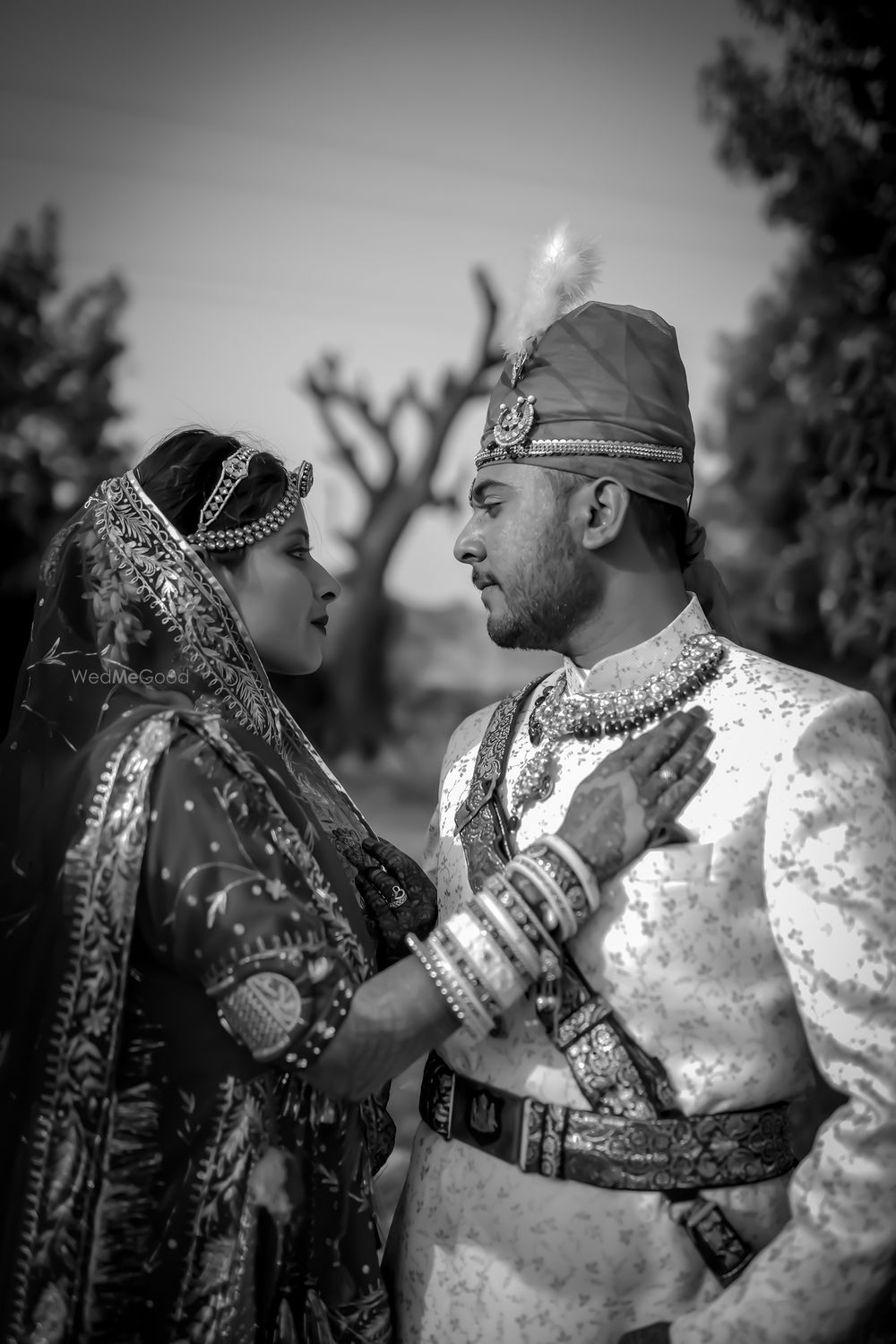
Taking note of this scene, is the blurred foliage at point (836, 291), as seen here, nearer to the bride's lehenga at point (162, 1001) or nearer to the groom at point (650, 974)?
the groom at point (650, 974)

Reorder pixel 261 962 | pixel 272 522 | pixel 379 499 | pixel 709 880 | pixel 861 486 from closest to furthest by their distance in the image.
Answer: pixel 261 962 → pixel 709 880 → pixel 272 522 → pixel 861 486 → pixel 379 499

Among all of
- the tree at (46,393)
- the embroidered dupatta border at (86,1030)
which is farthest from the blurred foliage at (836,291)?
the tree at (46,393)

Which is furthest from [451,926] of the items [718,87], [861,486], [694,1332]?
[718,87]

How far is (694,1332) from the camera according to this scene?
163 centimetres

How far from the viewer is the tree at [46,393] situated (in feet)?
35.9

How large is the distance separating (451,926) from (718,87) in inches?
311

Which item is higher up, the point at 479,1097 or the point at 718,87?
the point at 718,87

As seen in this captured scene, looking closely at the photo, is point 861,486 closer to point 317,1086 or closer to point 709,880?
point 709,880

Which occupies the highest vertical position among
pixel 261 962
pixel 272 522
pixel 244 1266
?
pixel 272 522

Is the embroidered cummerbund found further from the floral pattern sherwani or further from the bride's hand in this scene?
the bride's hand

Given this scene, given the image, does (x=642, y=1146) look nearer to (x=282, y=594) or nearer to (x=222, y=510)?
(x=282, y=594)

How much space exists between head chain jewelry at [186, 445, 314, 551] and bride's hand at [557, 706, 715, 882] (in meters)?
0.73

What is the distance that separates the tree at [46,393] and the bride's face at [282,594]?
28.1 feet

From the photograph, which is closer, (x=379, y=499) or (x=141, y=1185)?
(x=141, y=1185)
